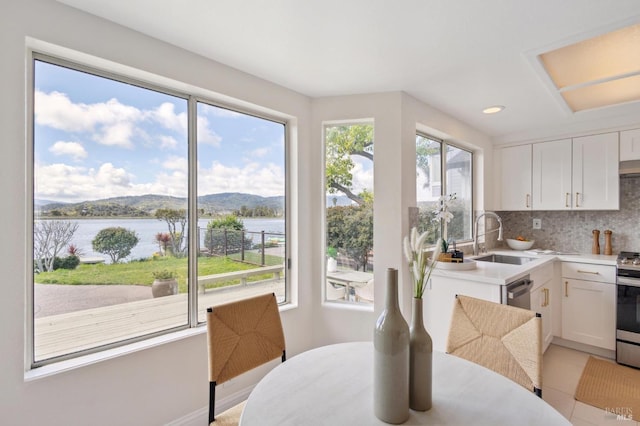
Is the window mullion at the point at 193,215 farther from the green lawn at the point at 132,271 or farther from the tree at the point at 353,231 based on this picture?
the tree at the point at 353,231

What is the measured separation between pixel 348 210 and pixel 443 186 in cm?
118

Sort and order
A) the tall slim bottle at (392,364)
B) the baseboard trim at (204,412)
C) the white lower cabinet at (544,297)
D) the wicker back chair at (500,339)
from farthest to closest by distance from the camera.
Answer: the white lower cabinet at (544,297) < the baseboard trim at (204,412) < the wicker back chair at (500,339) < the tall slim bottle at (392,364)

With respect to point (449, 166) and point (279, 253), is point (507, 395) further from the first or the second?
point (449, 166)

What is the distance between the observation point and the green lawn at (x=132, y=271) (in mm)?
1631

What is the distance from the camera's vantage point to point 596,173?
128 inches

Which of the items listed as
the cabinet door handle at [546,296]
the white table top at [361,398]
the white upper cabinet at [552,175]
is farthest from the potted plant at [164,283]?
the white upper cabinet at [552,175]

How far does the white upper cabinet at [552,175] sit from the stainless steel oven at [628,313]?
0.91m

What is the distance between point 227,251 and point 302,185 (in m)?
0.85

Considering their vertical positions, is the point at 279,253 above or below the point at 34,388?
above

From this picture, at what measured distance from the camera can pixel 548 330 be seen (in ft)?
9.68

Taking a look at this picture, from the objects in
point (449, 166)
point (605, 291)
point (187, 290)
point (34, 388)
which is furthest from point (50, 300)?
point (605, 291)

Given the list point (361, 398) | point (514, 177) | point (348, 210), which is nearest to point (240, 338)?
point (361, 398)

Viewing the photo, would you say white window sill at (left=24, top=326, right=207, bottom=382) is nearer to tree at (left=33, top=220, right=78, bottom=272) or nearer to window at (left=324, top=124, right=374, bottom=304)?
tree at (left=33, top=220, right=78, bottom=272)

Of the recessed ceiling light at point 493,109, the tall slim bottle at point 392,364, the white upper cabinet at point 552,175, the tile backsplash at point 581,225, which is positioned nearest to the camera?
the tall slim bottle at point 392,364
